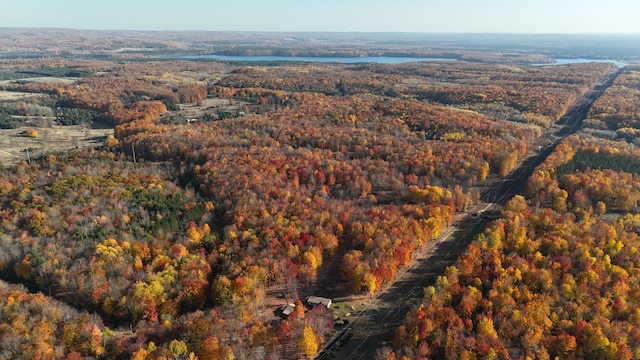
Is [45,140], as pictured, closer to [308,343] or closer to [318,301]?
[318,301]

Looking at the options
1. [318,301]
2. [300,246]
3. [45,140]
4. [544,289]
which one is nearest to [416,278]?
[318,301]

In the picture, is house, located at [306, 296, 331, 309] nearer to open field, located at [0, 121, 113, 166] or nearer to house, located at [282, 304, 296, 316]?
house, located at [282, 304, 296, 316]

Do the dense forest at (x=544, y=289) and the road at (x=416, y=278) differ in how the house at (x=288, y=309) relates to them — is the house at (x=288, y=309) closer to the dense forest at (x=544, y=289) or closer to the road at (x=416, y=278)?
the road at (x=416, y=278)

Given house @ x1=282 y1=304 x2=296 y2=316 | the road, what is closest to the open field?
house @ x1=282 y1=304 x2=296 y2=316

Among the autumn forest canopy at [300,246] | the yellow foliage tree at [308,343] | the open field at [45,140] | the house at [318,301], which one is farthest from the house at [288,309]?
the open field at [45,140]

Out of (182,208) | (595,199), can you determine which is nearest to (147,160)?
(182,208)

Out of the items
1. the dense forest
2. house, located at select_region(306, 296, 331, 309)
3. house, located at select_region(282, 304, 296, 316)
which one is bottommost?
house, located at select_region(282, 304, 296, 316)
